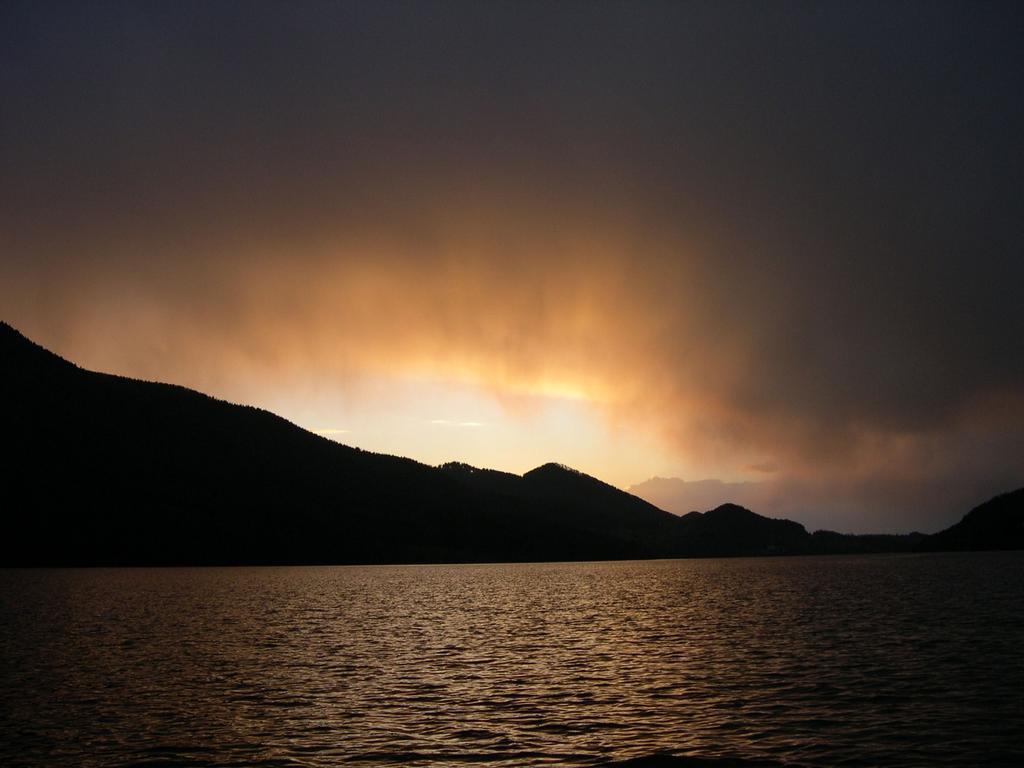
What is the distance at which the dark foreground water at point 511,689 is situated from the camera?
113ft

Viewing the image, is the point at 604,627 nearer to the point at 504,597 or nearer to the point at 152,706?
the point at 152,706

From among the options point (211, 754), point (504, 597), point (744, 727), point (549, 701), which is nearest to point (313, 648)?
point (549, 701)

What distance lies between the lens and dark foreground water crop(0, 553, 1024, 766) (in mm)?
34312

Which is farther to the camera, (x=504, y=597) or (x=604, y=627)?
(x=504, y=597)

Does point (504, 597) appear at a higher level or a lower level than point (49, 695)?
higher

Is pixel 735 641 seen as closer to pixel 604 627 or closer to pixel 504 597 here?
pixel 604 627

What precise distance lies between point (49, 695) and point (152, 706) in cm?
792

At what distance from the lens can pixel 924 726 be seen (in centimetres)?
3728

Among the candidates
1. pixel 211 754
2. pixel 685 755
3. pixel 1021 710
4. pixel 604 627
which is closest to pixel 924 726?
pixel 1021 710

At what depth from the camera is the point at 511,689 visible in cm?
4900

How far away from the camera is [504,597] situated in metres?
152

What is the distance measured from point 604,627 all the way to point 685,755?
57.6 metres

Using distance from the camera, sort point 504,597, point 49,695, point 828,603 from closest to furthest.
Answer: point 49,695 → point 828,603 → point 504,597

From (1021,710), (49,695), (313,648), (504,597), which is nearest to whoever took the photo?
(1021,710)
